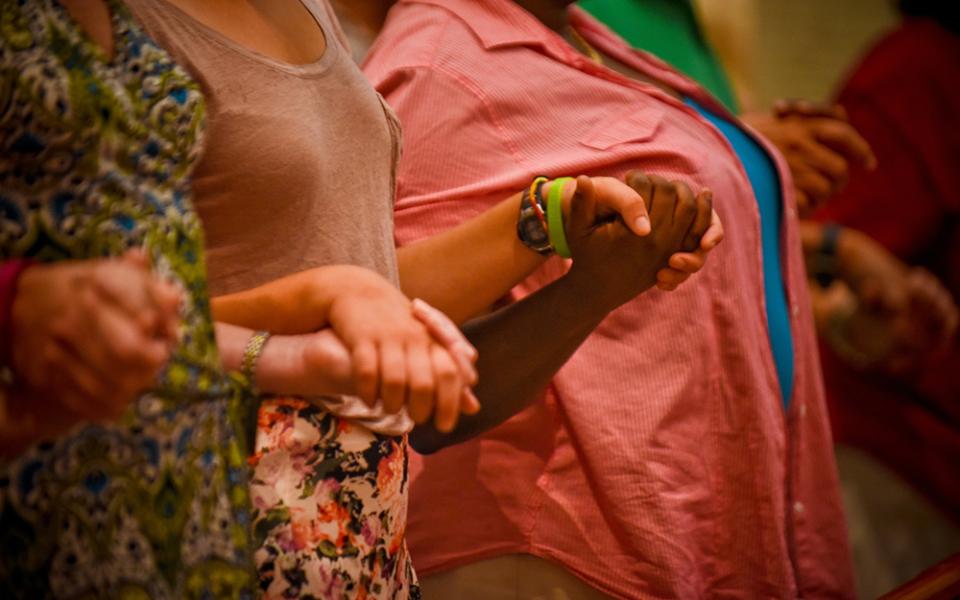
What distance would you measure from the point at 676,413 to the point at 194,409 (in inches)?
20.3

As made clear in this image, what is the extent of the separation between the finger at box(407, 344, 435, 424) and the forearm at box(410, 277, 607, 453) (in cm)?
29

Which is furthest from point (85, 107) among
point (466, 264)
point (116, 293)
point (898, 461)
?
point (898, 461)

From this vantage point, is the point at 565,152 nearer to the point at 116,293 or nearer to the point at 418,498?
the point at 418,498

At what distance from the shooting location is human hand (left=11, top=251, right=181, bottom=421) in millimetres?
499

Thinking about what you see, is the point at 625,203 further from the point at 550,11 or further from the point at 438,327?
the point at 550,11

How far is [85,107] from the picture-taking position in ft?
1.86

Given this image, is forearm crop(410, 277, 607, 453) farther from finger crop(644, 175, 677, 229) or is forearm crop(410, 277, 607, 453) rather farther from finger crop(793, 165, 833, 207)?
finger crop(793, 165, 833, 207)

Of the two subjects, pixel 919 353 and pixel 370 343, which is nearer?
pixel 370 343

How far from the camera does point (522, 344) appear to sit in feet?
2.87

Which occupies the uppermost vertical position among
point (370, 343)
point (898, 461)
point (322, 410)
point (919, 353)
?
point (370, 343)

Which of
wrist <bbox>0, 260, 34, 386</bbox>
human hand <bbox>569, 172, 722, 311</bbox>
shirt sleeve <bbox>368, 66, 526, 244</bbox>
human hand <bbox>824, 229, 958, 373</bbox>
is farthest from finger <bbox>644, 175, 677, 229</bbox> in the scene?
human hand <bbox>824, 229, 958, 373</bbox>

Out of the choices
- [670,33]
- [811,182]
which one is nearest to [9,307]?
[811,182]

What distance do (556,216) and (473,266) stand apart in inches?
3.2

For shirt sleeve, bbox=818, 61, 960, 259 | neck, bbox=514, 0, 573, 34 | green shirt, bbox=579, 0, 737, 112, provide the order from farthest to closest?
shirt sleeve, bbox=818, 61, 960, 259 < green shirt, bbox=579, 0, 737, 112 < neck, bbox=514, 0, 573, 34
